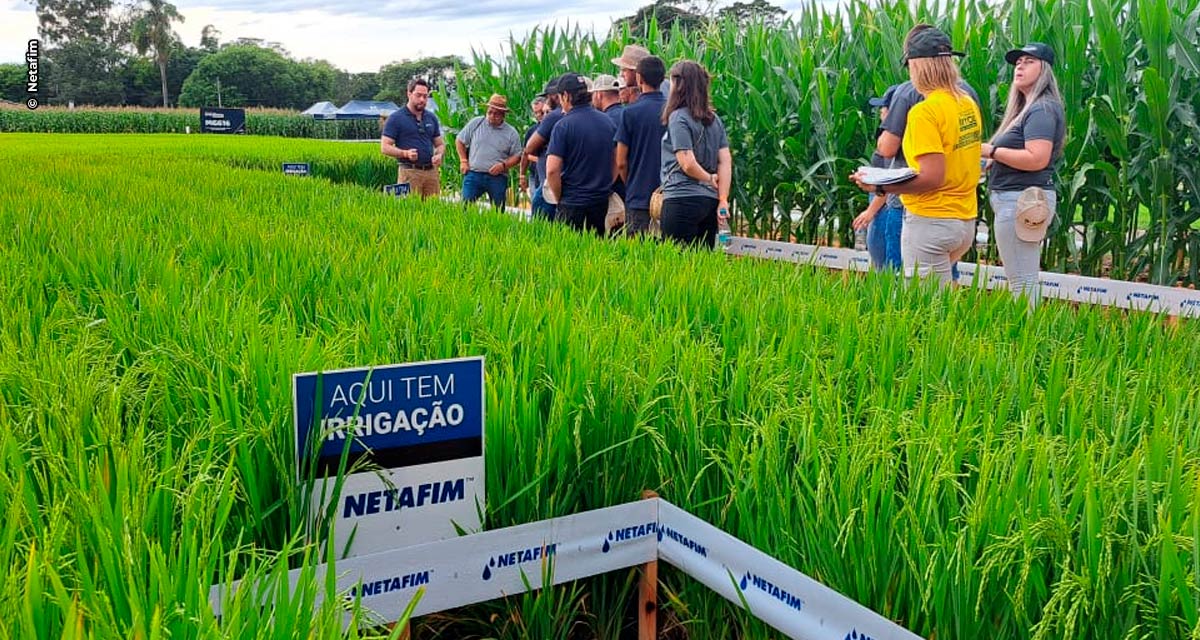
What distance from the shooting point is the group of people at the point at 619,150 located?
529cm

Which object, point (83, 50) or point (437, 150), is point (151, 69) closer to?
point (83, 50)

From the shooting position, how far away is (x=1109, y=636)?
1198 mm

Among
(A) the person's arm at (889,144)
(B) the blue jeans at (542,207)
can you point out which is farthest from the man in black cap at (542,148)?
(A) the person's arm at (889,144)

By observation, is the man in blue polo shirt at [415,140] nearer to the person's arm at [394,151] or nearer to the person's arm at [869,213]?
the person's arm at [394,151]

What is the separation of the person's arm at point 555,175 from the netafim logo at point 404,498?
482 centimetres

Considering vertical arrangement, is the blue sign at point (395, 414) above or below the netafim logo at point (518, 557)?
above

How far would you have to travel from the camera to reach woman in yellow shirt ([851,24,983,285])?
3.99 metres

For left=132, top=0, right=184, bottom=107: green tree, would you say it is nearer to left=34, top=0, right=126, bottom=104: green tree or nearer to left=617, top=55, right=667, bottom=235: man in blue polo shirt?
left=34, top=0, right=126, bottom=104: green tree

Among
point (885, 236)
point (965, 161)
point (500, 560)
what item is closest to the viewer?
point (500, 560)

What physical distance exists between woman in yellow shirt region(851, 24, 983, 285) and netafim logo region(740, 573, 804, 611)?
2.90 meters

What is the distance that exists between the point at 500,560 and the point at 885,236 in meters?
4.58

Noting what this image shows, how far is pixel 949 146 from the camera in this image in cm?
407

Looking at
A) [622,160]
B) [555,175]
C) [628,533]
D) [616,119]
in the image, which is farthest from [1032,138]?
[628,533]

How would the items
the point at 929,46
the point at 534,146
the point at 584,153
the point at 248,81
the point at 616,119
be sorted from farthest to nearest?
the point at 248,81 < the point at 534,146 < the point at 616,119 < the point at 584,153 < the point at 929,46
